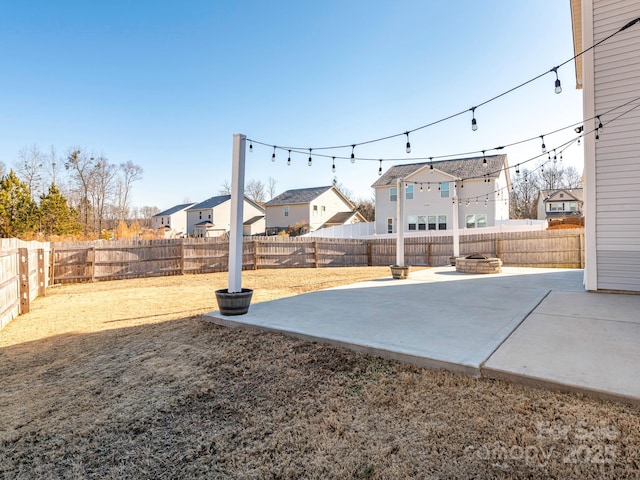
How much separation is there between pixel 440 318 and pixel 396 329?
795 millimetres

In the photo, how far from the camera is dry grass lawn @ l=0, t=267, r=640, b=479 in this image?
167cm

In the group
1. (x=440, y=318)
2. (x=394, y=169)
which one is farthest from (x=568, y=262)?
(x=394, y=169)

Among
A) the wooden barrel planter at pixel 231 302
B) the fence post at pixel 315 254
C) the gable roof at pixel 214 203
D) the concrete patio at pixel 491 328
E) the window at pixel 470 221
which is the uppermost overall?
the gable roof at pixel 214 203

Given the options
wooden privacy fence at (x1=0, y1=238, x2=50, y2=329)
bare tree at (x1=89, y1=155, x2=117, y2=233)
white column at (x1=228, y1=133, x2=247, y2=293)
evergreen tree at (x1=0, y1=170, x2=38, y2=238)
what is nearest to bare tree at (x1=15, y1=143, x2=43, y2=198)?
bare tree at (x1=89, y1=155, x2=117, y2=233)

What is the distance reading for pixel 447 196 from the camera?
20328mm

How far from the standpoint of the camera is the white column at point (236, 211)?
179 inches

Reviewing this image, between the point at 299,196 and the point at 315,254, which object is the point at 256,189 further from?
the point at 315,254

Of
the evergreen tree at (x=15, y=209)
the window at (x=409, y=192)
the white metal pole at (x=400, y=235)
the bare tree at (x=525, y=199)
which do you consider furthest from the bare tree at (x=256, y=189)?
the white metal pole at (x=400, y=235)

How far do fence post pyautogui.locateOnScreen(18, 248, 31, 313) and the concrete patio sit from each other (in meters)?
4.18

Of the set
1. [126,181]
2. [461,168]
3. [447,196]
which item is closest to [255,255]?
[447,196]

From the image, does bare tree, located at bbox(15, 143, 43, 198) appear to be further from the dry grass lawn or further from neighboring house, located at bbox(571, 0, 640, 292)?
neighboring house, located at bbox(571, 0, 640, 292)

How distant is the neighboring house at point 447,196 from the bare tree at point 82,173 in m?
22.3

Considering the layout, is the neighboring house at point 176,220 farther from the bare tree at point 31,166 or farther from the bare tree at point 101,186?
the bare tree at point 31,166

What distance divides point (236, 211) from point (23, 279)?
4.70m
